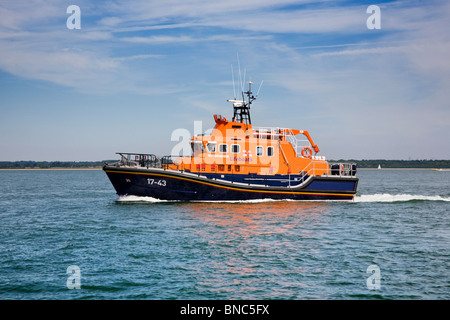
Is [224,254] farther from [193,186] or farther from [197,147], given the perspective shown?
[197,147]

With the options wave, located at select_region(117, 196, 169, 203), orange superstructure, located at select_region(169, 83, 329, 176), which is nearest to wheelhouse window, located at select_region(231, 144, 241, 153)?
orange superstructure, located at select_region(169, 83, 329, 176)

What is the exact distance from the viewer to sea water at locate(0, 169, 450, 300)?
842cm

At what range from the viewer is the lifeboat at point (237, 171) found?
66.6 feet

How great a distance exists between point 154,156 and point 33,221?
6891mm

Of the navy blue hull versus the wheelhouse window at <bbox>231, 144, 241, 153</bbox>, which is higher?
the wheelhouse window at <bbox>231, 144, 241, 153</bbox>

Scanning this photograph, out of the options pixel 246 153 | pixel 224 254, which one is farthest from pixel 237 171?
pixel 224 254

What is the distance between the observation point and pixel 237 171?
21.3 m

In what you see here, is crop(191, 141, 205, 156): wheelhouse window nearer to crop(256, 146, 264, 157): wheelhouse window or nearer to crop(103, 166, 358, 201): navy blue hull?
crop(103, 166, 358, 201): navy blue hull

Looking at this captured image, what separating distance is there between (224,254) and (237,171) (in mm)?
10476

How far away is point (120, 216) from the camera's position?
17766 millimetres

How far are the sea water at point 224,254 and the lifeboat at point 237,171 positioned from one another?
1210 mm

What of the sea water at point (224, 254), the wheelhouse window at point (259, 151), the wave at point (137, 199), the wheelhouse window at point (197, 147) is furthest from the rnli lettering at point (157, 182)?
the wheelhouse window at point (259, 151)

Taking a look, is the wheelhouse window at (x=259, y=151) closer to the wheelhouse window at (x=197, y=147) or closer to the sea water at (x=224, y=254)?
the wheelhouse window at (x=197, y=147)
